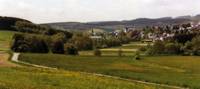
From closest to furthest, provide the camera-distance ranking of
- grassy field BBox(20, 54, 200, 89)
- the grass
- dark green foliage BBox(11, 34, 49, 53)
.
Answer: the grass → grassy field BBox(20, 54, 200, 89) → dark green foliage BBox(11, 34, 49, 53)

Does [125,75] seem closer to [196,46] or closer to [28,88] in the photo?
[28,88]

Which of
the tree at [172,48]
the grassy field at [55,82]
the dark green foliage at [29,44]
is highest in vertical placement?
the grassy field at [55,82]

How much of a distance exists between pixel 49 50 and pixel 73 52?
8217mm

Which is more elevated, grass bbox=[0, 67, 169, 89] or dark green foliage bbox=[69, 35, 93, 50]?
grass bbox=[0, 67, 169, 89]

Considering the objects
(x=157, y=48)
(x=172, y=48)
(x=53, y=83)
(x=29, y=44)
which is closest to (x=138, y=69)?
(x=53, y=83)

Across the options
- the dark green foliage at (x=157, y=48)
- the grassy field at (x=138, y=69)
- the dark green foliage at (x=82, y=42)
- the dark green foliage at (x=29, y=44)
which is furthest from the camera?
the dark green foliage at (x=82, y=42)

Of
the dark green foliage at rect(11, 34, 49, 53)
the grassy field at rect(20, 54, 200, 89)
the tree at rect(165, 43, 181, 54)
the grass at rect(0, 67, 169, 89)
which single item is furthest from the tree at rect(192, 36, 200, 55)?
the grass at rect(0, 67, 169, 89)

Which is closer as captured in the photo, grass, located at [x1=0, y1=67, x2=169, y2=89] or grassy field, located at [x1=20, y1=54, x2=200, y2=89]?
grass, located at [x1=0, y1=67, x2=169, y2=89]

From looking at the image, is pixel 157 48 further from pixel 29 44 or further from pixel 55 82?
pixel 55 82

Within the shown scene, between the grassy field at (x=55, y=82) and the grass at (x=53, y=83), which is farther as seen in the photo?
the grassy field at (x=55, y=82)

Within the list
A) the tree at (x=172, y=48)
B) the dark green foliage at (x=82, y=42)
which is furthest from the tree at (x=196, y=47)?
the dark green foliage at (x=82, y=42)

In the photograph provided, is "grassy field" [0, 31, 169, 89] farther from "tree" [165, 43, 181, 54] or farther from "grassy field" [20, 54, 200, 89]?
"tree" [165, 43, 181, 54]

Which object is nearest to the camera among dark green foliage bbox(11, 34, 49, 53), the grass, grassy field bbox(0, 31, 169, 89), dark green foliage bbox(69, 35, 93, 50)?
the grass

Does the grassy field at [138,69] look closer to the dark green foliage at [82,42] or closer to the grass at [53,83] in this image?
the grass at [53,83]
